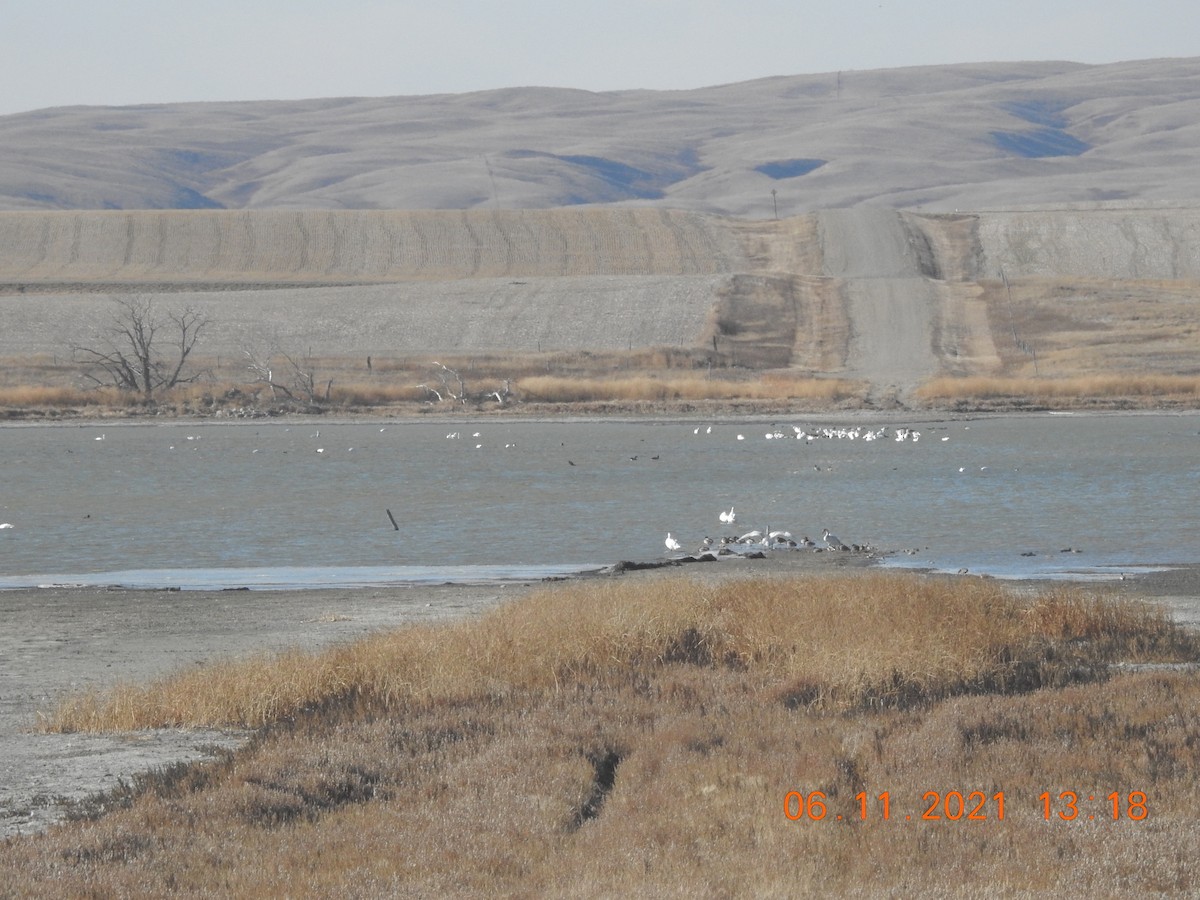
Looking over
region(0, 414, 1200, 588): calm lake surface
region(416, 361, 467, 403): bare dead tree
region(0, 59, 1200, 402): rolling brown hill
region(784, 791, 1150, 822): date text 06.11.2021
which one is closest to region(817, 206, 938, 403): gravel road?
region(0, 59, 1200, 402): rolling brown hill

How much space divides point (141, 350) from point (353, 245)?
116ft

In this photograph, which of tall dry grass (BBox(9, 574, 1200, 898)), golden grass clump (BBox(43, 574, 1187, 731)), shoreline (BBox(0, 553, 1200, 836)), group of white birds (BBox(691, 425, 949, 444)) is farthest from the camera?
group of white birds (BBox(691, 425, 949, 444))

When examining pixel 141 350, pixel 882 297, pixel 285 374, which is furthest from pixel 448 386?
pixel 882 297

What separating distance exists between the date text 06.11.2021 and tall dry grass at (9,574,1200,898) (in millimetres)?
31

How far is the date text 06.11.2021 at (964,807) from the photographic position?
312 inches

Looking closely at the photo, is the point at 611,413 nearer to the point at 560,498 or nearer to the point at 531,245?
the point at 560,498

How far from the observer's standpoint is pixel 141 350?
68750 mm

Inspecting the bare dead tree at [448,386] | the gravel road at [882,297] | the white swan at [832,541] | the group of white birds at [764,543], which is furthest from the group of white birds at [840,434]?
the group of white birds at [764,543]

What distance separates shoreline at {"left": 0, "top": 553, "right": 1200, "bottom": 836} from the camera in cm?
938

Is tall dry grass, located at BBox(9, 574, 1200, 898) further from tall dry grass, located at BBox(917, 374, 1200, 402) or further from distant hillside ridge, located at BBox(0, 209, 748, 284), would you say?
distant hillside ridge, located at BBox(0, 209, 748, 284)

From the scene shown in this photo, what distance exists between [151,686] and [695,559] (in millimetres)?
11811

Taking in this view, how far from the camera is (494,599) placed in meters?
18.2

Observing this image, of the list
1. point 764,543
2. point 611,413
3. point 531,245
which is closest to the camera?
point 764,543

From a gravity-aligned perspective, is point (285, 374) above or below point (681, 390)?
above
